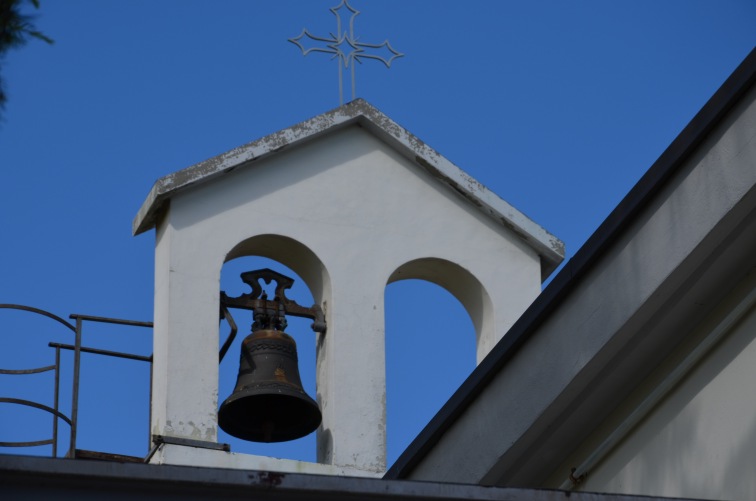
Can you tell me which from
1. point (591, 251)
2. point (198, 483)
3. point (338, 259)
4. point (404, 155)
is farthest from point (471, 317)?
point (198, 483)

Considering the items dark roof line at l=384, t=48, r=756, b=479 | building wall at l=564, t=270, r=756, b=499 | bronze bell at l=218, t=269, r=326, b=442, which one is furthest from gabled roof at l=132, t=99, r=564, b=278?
building wall at l=564, t=270, r=756, b=499

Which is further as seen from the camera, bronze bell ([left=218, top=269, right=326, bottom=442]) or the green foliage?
bronze bell ([left=218, top=269, right=326, bottom=442])

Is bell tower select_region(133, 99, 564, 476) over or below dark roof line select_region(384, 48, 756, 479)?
over

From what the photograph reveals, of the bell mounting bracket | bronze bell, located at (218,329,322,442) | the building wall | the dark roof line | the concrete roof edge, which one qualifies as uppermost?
the bell mounting bracket

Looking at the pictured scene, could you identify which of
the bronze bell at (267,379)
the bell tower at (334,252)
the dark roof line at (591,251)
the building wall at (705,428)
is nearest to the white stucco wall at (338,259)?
the bell tower at (334,252)

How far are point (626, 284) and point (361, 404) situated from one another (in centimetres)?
378

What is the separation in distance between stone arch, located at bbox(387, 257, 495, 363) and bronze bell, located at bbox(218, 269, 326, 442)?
660 mm

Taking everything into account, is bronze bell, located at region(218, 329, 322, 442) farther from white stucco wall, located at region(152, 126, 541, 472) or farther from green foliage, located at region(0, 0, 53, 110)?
green foliage, located at region(0, 0, 53, 110)

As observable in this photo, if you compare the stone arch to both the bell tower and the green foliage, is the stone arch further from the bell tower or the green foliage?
the green foliage

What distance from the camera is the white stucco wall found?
10.9 m

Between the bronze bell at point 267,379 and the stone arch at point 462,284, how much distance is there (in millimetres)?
660

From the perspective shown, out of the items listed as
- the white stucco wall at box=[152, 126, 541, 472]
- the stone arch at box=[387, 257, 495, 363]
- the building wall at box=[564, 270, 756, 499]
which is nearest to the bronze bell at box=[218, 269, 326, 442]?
the white stucco wall at box=[152, 126, 541, 472]

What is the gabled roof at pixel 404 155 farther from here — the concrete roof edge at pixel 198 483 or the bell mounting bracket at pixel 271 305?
the concrete roof edge at pixel 198 483

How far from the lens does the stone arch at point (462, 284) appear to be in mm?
11672
